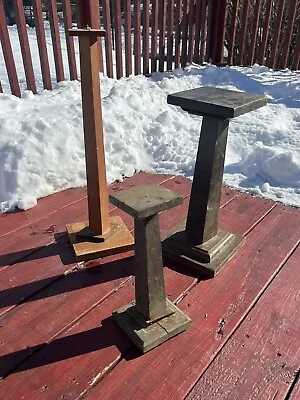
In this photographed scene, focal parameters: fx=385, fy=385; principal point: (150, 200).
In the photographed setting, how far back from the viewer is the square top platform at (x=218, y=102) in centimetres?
155

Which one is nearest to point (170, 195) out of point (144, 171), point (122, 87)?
point (144, 171)

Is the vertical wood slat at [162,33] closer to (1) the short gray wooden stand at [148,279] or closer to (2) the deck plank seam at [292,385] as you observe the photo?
(1) the short gray wooden stand at [148,279]

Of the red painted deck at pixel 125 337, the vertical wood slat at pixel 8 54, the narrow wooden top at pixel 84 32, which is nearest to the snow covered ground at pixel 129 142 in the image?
the vertical wood slat at pixel 8 54

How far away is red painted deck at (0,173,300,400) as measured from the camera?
1305 mm

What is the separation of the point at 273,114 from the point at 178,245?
2.67 metres

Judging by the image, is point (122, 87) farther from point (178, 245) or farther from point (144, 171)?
point (178, 245)

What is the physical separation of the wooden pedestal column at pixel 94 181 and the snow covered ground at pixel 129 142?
60 cm

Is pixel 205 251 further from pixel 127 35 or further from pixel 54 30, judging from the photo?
pixel 127 35

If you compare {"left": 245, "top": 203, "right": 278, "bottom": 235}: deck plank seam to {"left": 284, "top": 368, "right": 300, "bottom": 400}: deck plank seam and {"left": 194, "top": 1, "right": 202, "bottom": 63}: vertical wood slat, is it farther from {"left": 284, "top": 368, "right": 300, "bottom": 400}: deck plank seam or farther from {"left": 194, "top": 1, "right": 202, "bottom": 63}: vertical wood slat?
{"left": 194, "top": 1, "right": 202, "bottom": 63}: vertical wood slat

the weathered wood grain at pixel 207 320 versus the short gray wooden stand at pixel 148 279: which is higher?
the short gray wooden stand at pixel 148 279

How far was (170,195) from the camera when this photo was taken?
134 centimetres

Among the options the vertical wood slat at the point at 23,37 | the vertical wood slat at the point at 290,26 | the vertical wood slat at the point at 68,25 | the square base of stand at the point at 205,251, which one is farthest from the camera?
the vertical wood slat at the point at 290,26

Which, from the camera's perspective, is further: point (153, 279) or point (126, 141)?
point (126, 141)

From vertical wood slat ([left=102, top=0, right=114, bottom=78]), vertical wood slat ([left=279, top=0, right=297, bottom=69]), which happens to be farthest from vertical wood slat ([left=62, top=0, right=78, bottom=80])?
vertical wood slat ([left=279, top=0, right=297, bottom=69])
